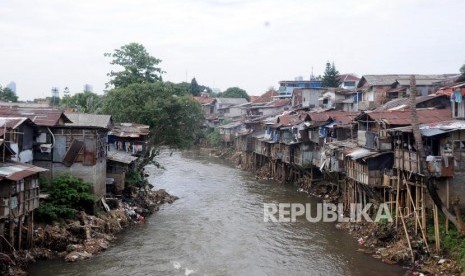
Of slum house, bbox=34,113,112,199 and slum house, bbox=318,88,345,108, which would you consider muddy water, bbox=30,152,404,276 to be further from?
slum house, bbox=318,88,345,108

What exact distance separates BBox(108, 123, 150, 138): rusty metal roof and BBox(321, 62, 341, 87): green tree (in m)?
34.6

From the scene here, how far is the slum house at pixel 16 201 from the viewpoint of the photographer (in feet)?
64.1

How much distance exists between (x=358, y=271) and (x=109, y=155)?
18.5 metres

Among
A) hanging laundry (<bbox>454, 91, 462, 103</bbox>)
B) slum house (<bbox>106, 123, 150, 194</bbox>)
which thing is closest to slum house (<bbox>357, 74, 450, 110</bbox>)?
hanging laundry (<bbox>454, 91, 462, 103</bbox>)

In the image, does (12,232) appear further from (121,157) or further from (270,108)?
(270,108)

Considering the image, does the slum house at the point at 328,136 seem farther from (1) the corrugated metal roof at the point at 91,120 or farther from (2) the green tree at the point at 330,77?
(2) the green tree at the point at 330,77

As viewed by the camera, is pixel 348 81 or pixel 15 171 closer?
pixel 15 171

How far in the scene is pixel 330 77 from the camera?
2584 inches

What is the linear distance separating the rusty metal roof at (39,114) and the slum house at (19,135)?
28.6 inches

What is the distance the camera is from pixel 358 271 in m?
22.2

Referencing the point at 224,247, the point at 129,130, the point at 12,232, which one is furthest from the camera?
the point at 129,130

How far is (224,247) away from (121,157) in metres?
11.0

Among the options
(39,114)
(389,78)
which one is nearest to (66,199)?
(39,114)

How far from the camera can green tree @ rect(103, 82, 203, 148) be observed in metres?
40.0
